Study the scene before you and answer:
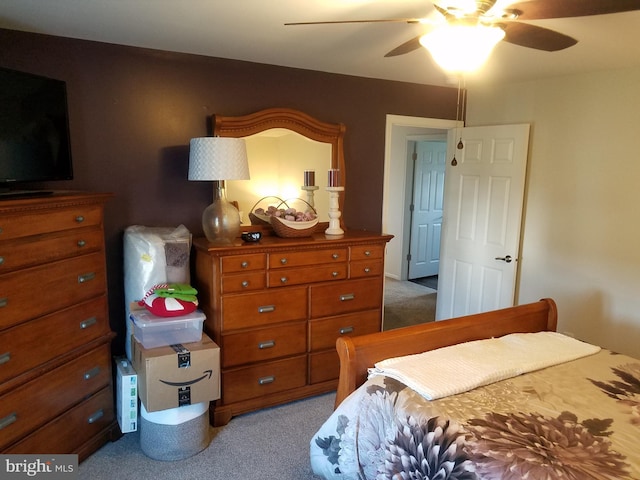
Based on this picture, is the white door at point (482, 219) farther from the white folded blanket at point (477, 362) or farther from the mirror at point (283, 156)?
the white folded blanket at point (477, 362)

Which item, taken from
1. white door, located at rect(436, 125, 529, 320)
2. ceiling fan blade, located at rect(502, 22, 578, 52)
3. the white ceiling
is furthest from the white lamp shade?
white door, located at rect(436, 125, 529, 320)

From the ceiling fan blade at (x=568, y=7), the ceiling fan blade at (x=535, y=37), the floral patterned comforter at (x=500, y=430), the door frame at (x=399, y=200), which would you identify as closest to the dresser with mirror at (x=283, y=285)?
the floral patterned comforter at (x=500, y=430)

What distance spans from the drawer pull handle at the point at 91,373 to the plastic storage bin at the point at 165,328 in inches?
10.0

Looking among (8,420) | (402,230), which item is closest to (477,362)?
(8,420)

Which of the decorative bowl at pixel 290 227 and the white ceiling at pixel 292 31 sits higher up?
the white ceiling at pixel 292 31

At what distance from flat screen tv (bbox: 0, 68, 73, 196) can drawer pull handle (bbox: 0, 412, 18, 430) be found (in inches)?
37.5

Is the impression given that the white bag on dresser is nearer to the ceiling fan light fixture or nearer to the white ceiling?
the white ceiling

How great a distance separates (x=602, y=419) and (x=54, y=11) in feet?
9.32

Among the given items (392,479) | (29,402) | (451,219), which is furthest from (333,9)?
(451,219)

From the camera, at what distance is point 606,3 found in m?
1.48

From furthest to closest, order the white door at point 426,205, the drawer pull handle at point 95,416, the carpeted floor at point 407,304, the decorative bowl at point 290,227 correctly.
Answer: the white door at point 426,205 → the carpeted floor at point 407,304 → the decorative bowl at point 290,227 → the drawer pull handle at point 95,416

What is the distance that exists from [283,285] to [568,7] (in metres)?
2.03

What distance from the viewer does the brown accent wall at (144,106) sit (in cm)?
262

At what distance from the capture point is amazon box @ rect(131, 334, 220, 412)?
2.36 m
